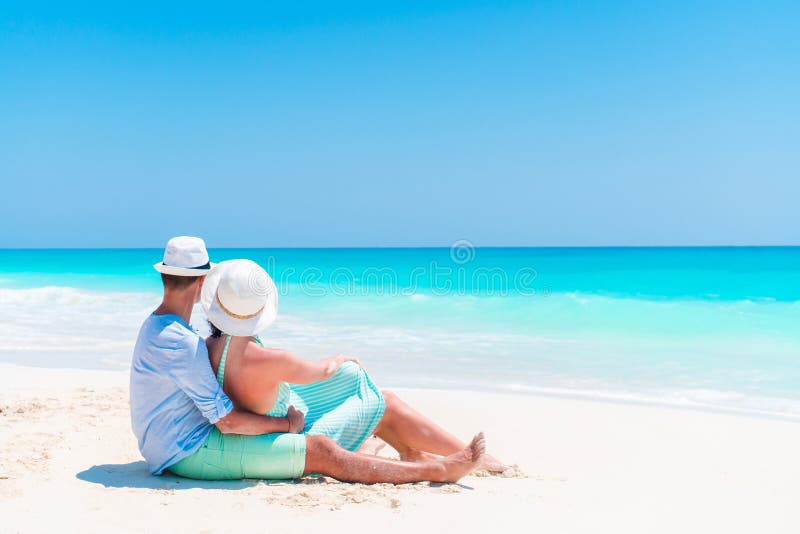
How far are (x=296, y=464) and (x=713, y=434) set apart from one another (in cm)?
315

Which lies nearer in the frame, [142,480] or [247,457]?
[247,457]

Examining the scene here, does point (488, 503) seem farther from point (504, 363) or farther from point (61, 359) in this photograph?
point (61, 359)

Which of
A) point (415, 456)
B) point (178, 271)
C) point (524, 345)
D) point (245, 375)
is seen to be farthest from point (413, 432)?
point (524, 345)


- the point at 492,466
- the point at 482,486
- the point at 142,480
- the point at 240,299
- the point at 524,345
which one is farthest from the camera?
the point at 524,345

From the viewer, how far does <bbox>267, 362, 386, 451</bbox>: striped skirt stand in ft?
11.1

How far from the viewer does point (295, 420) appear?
10.6 feet

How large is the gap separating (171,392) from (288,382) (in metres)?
0.53

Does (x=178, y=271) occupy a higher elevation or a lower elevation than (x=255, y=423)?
higher

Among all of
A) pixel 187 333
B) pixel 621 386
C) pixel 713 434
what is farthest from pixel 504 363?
pixel 187 333

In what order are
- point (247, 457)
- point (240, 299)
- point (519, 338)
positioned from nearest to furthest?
point (240, 299)
point (247, 457)
point (519, 338)

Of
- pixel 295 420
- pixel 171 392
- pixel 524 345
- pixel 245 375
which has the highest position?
pixel 245 375

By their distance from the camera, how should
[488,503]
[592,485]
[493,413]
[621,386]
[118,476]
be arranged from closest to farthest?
[488,503] → [118,476] → [592,485] → [493,413] → [621,386]

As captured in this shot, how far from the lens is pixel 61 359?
8.11 meters

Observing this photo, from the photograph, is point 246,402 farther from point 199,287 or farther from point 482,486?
point 482,486
